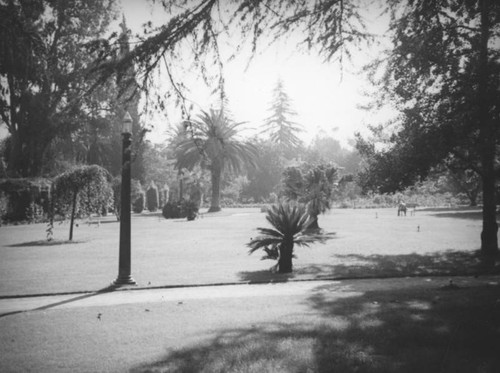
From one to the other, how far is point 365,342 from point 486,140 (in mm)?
8194

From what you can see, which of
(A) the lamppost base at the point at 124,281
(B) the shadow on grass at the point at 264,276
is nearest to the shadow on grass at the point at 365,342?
(B) the shadow on grass at the point at 264,276

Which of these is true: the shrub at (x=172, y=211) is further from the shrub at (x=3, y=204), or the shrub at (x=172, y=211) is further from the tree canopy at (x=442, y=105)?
the tree canopy at (x=442, y=105)

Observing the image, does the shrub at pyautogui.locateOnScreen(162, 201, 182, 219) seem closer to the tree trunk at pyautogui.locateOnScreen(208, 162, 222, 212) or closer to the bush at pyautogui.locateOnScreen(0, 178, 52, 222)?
the bush at pyautogui.locateOnScreen(0, 178, 52, 222)

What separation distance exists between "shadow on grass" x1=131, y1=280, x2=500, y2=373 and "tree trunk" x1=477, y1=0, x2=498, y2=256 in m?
4.15

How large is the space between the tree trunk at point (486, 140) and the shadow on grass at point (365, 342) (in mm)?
4155

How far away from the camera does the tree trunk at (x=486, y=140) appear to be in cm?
802

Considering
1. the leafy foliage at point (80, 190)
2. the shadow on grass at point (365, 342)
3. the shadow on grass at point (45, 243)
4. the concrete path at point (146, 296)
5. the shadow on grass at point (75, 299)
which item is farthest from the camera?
the leafy foliage at point (80, 190)

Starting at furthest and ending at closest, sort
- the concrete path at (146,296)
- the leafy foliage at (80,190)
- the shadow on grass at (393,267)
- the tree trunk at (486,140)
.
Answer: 1. the leafy foliage at (80,190)
2. the shadow on grass at (393,267)
3. the tree trunk at (486,140)
4. the concrete path at (146,296)

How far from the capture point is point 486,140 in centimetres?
1017

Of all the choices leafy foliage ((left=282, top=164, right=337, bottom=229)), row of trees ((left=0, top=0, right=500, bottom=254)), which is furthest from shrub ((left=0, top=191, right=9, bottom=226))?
leafy foliage ((left=282, top=164, right=337, bottom=229))

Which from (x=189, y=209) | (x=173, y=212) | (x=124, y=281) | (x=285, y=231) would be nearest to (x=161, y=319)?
(x=124, y=281)

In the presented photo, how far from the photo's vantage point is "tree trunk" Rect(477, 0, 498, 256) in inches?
316

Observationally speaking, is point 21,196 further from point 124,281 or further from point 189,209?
point 124,281

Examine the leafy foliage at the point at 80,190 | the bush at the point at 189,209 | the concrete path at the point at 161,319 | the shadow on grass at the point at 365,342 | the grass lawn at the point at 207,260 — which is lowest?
the grass lawn at the point at 207,260
